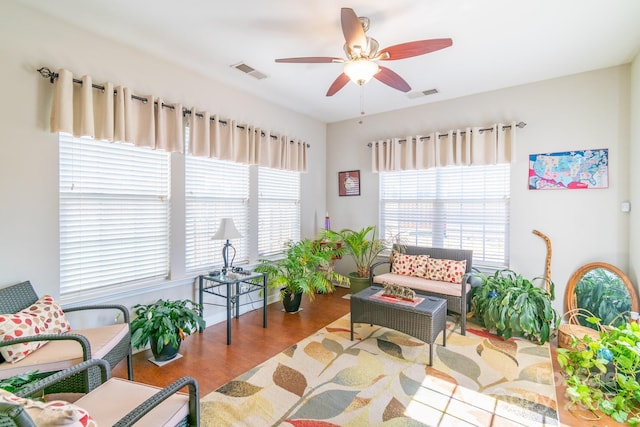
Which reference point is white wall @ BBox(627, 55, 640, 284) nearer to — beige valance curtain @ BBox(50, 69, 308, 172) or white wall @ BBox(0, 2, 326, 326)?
beige valance curtain @ BBox(50, 69, 308, 172)

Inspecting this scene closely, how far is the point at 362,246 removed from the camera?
4.60 metres

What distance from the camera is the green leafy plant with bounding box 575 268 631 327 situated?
3.09 metres

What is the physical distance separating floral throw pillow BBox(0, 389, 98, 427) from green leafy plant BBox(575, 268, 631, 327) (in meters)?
4.26

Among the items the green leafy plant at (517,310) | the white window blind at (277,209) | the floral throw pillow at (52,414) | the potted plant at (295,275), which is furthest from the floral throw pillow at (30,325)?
the green leafy plant at (517,310)

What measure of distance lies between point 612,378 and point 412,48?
284cm

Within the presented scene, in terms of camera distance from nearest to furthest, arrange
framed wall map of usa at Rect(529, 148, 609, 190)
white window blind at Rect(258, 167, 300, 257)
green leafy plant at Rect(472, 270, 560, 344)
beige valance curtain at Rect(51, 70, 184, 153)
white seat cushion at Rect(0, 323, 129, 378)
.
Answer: white seat cushion at Rect(0, 323, 129, 378), beige valance curtain at Rect(51, 70, 184, 153), green leafy plant at Rect(472, 270, 560, 344), framed wall map of usa at Rect(529, 148, 609, 190), white window blind at Rect(258, 167, 300, 257)

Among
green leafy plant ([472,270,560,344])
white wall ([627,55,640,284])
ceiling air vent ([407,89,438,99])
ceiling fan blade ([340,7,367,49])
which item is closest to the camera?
ceiling fan blade ([340,7,367,49])

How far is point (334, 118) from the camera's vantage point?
201 inches

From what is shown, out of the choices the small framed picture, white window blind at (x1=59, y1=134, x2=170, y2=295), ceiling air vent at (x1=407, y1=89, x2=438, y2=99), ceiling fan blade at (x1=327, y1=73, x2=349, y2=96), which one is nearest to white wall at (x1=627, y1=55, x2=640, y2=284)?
ceiling air vent at (x1=407, y1=89, x2=438, y2=99)

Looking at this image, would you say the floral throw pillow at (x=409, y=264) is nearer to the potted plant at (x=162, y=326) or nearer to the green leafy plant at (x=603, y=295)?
the green leafy plant at (x=603, y=295)

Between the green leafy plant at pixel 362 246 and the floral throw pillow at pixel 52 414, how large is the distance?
12.4 ft

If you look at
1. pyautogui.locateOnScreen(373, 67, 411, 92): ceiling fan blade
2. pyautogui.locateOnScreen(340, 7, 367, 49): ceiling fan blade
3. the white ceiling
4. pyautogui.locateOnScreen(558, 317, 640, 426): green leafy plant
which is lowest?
pyautogui.locateOnScreen(558, 317, 640, 426): green leafy plant

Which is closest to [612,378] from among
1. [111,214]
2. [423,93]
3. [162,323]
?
[423,93]

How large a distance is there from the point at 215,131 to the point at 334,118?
2275 mm
